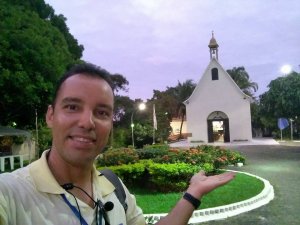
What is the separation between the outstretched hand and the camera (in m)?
2.02

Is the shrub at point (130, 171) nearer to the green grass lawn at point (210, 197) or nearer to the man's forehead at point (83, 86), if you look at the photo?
the green grass lawn at point (210, 197)

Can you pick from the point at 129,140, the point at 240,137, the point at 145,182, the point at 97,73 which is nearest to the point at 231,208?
the point at 145,182

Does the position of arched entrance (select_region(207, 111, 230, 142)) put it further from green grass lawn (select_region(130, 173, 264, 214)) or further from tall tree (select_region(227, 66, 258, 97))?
green grass lawn (select_region(130, 173, 264, 214))

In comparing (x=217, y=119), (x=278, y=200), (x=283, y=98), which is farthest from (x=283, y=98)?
(x=278, y=200)

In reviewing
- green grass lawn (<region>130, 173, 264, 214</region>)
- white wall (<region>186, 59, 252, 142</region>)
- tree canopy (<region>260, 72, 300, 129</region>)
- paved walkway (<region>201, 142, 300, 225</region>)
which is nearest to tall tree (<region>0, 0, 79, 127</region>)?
green grass lawn (<region>130, 173, 264, 214</region>)

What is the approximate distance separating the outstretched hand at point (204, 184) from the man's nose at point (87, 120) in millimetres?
783

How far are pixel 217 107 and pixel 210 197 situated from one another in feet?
84.8

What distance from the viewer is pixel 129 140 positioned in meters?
30.0

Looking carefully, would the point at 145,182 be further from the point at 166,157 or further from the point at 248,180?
the point at 248,180

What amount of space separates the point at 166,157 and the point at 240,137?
2358 cm

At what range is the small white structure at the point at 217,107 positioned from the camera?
1332 inches

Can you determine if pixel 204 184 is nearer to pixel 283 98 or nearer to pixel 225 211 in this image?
pixel 225 211

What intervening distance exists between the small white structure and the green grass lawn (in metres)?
22.7

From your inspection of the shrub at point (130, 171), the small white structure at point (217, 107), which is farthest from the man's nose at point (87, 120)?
the small white structure at point (217, 107)
